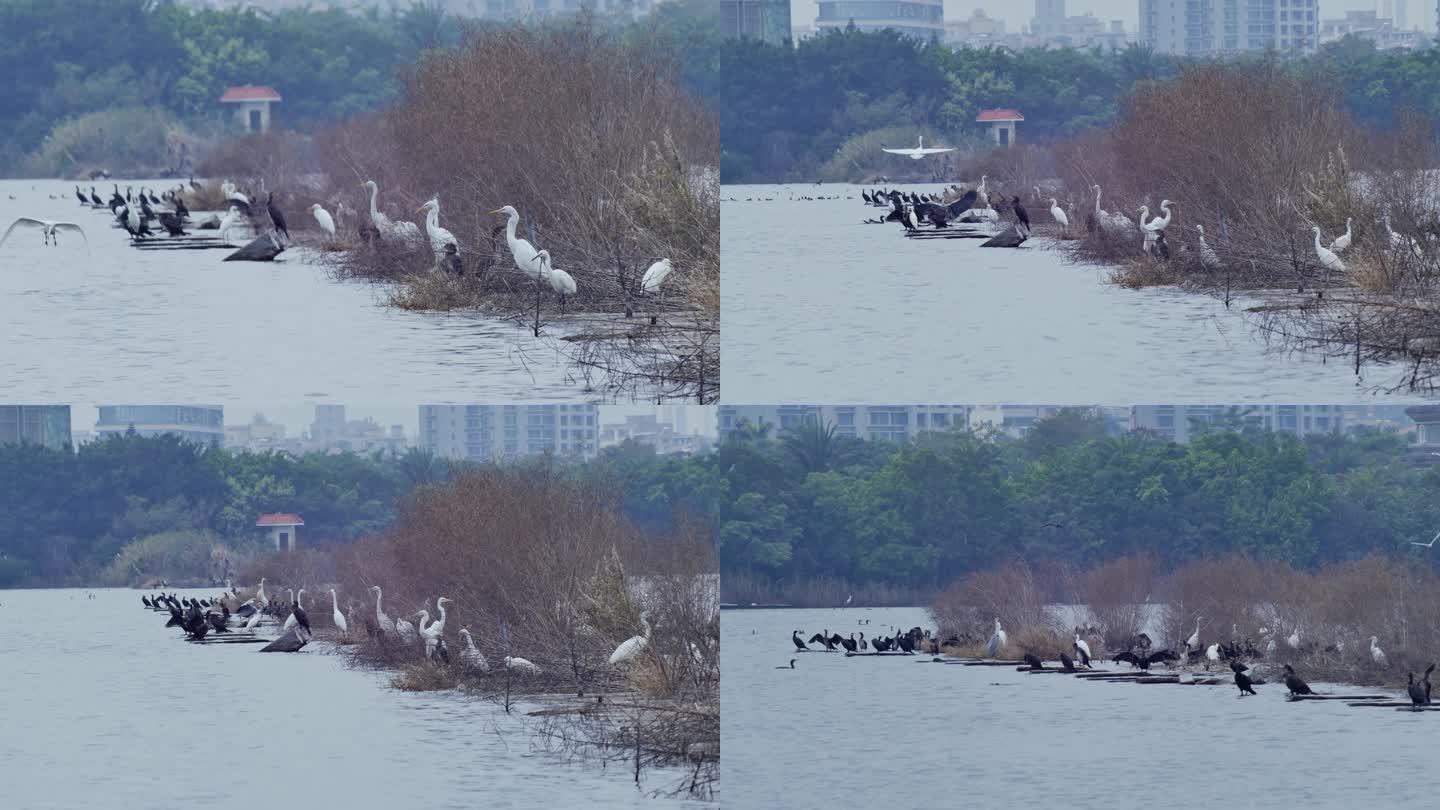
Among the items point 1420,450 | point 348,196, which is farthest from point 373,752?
point 1420,450

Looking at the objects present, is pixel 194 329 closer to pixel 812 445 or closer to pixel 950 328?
pixel 950 328

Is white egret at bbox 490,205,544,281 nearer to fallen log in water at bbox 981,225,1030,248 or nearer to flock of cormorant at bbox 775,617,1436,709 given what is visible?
fallen log in water at bbox 981,225,1030,248

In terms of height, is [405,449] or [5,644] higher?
[405,449]

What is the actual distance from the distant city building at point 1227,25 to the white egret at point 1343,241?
6.56 ft

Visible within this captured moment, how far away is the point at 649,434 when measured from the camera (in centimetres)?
1958

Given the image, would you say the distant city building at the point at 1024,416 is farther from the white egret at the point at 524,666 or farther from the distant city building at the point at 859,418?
the white egret at the point at 524,666

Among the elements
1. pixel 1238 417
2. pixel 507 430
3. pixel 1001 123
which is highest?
pixel 1001 123

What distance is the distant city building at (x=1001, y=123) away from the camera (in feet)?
64.5

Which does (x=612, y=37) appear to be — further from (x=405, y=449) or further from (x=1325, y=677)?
(x=1325, y=677)

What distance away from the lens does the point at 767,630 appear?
3033 centimetres

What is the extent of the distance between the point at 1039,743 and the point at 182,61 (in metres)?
7.69

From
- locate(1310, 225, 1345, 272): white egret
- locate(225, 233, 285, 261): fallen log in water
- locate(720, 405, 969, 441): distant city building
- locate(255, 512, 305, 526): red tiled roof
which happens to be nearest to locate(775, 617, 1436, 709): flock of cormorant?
locate(1310, 225, 1345, 272): white egret

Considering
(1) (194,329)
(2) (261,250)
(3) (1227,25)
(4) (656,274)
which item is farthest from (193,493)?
(3) (1227,25)

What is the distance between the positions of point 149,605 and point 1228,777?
844 cm
